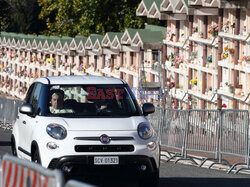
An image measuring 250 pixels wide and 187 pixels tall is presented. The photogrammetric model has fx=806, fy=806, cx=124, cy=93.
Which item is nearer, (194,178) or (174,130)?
(194,178)

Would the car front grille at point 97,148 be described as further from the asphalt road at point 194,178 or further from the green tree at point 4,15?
the green tree at point 4,15

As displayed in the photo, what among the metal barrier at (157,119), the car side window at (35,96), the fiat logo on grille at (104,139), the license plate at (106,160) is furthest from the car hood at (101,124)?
the metal barrier at (157,119)

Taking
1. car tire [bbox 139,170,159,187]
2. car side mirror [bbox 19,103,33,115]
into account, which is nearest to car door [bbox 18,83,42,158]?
car side mirror [bbox 19,103,33,115]

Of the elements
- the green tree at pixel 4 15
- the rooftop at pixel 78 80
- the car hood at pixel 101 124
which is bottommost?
the green tree at pixel 4 15

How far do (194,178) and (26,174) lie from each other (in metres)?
7.66

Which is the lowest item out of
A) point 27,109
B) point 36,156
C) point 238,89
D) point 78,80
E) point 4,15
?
point 4,15

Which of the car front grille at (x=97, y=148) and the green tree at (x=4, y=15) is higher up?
the car front grille at (x=97, y=148)

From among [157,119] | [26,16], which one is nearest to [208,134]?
[157,119]

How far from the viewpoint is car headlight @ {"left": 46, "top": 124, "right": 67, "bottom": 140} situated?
439 inches

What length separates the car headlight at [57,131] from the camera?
11141 millimetres

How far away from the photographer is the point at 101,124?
1131 cm

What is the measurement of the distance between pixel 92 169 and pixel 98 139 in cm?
42

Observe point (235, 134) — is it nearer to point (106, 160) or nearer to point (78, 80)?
point (78, 80)

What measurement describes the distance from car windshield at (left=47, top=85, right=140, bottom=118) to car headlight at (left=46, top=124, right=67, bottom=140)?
49 cm
